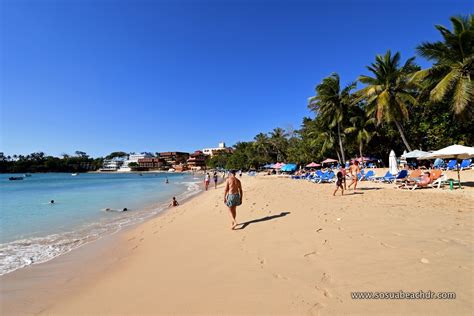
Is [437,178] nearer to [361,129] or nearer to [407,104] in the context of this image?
[407,104]

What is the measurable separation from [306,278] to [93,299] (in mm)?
2802

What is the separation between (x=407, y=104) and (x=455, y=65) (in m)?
10.1

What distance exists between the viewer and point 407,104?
2542cm

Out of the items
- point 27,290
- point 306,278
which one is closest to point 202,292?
point 306,278

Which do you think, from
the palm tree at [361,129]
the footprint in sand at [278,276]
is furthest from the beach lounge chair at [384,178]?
the footprint in sand at [278,276]

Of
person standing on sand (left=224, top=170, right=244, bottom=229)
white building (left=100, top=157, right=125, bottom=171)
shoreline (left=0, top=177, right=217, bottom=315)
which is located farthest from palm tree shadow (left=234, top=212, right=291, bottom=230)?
white building (left=100, top=157, right=125, bottom=171)

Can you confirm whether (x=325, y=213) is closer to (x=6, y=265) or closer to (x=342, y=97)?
(x=6, y=265)

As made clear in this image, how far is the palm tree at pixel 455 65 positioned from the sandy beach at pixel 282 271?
39.2 feet

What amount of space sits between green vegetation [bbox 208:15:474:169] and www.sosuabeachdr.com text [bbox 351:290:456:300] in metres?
16.0

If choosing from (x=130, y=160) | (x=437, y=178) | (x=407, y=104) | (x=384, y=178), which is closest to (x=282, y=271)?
(x=437, y=178)

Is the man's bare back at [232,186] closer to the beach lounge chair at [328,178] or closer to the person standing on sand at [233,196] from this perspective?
the person standing on sand at [233,196]

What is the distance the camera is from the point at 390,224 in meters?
5.50

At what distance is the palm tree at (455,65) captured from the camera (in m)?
14.3

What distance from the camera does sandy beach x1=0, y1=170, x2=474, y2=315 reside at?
275 centimetres
